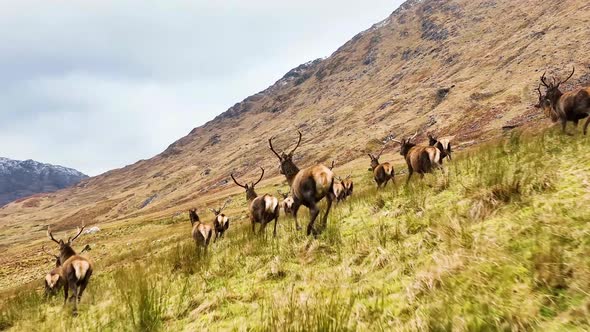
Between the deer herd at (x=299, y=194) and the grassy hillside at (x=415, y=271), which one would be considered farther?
the deer herd at (x=299, y=194)

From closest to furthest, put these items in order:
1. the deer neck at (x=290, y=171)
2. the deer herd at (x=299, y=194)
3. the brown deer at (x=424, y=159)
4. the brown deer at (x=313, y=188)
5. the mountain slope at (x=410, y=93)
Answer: the brown deer at (x=313, y=188) → the deer herd at (x=299, y=194) → the deer neck at (x=290, y=171) → the brown deer at (x=424, y=159) → the mountain slope at (x=410, y=93)

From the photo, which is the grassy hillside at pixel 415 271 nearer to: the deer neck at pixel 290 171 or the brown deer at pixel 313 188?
the brown deer at pixel 313 188

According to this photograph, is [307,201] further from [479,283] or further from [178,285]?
[479,283]

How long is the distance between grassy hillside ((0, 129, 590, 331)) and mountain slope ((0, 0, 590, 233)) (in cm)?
3638

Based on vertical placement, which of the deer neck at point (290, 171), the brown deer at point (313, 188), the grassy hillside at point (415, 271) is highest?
Answer: the deer neck at point (290, 171)

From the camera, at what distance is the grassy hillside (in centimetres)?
407

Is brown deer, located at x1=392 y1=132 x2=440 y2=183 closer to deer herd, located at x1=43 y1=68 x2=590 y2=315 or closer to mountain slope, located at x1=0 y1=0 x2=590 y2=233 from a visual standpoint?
deer herd, located at x1=43 y1=68 x2=590 y2=315

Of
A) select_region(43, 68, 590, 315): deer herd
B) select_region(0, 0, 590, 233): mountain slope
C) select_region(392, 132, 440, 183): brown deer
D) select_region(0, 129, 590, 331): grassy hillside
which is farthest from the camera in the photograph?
select_region(0, 0, 590, 233): mountain slope

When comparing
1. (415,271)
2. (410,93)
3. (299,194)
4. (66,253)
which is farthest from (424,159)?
(410,93)

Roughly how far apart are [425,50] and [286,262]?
468 feet

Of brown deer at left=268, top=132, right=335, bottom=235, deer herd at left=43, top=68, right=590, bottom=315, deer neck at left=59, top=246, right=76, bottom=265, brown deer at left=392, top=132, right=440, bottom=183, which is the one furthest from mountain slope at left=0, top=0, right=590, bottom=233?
deer neck at left=59, top=246, right=76, bottom=265

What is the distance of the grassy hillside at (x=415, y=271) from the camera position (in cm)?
407

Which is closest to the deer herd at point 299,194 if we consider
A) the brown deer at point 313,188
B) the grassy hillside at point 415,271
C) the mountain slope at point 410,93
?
the brown deer at point 313,188

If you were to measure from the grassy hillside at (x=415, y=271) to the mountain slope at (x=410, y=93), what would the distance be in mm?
36381
